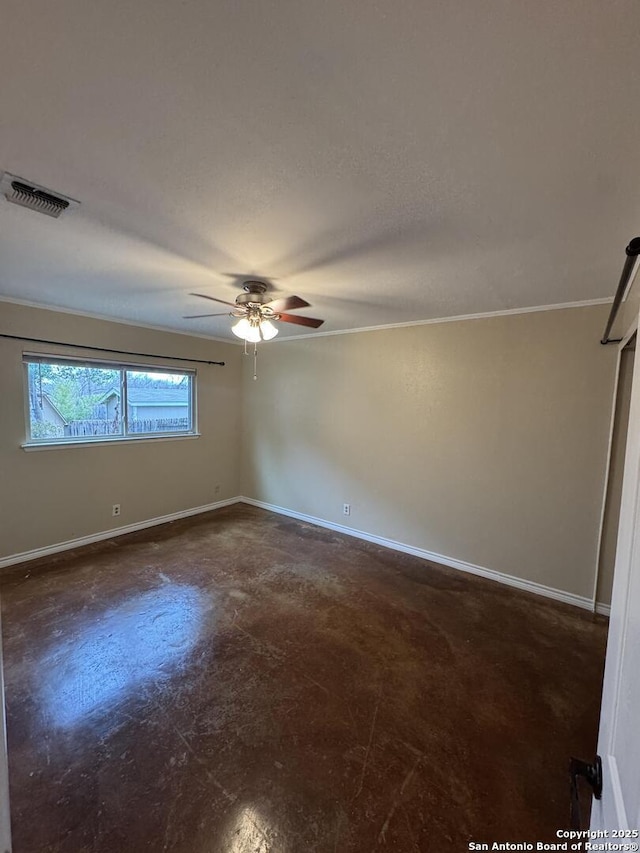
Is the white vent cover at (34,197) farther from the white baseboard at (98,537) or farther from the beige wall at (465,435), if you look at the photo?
the white baseboard at (98,537)

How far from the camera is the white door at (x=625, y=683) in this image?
55cm

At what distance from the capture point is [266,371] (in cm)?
490

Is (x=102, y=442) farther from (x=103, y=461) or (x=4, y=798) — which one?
(x=4, y=798)

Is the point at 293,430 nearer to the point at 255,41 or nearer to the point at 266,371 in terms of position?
the point at 266,371

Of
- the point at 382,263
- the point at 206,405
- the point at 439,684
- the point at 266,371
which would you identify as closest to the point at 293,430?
the point at 266,371

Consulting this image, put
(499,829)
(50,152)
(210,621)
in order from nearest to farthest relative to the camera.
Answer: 1. (50,152)
2. (499,829)
3. (210,621)

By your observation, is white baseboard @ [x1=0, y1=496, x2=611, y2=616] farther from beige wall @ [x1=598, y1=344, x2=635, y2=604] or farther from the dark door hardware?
the dark door hardware

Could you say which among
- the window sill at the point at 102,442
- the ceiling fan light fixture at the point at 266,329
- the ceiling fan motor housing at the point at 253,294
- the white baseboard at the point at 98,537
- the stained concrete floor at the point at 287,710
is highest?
the ceiling fan motor housing at the point at 253,294

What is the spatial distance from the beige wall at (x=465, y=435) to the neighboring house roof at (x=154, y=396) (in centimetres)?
134

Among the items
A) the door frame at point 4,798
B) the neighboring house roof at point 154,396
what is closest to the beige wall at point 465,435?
the neighboring house roof at point 154,396

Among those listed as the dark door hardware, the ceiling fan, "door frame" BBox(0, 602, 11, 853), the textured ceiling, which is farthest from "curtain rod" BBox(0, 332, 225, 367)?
the dark door hardware

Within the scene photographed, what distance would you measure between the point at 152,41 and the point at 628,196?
1.68 m

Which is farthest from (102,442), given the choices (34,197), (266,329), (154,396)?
(34,197)

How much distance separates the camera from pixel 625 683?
26.0 inches
